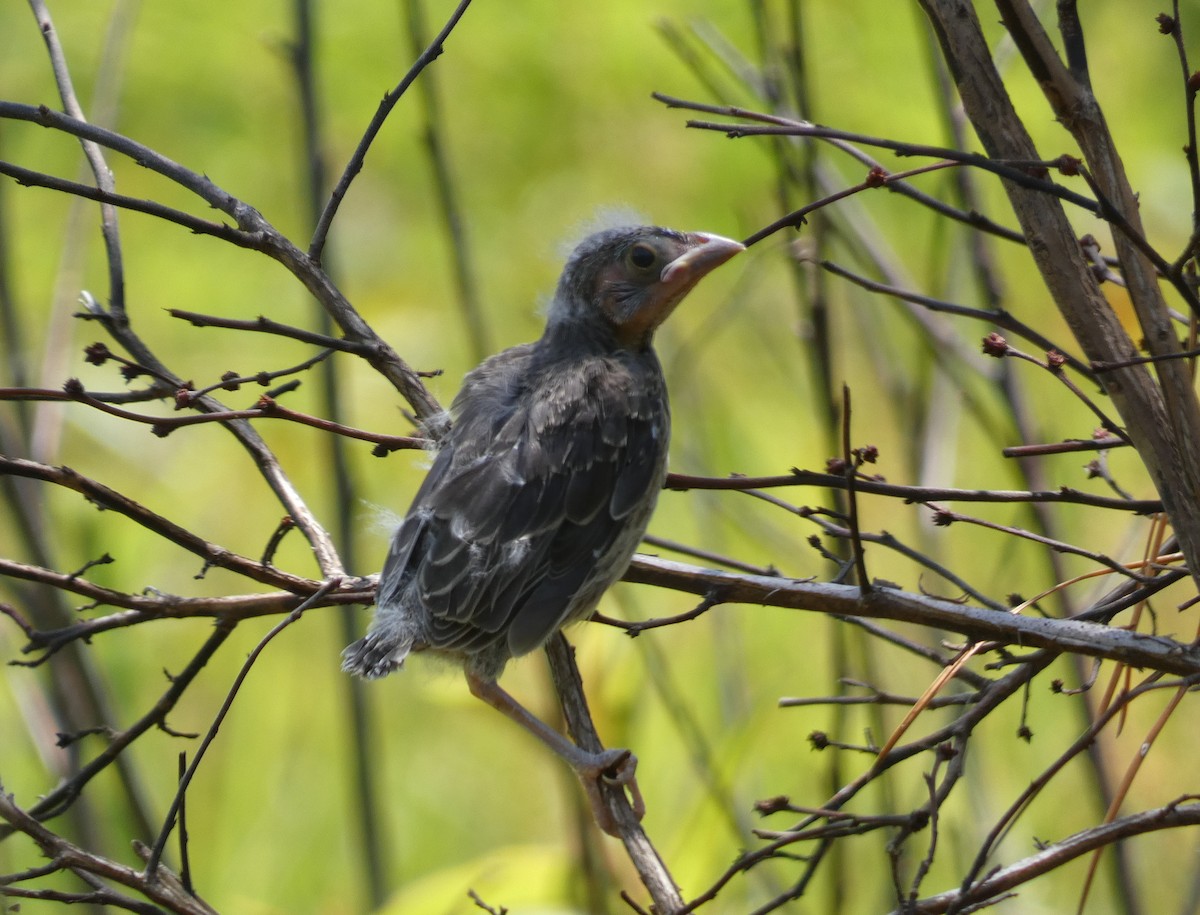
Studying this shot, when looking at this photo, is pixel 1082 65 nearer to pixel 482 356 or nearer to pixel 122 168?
pixel 482 356

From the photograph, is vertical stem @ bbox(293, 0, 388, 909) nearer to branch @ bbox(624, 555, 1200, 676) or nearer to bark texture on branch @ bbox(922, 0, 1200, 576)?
branch @ bbox(624, 555, 1200, 676)

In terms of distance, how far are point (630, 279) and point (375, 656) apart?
98 cm

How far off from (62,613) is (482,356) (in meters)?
1.00

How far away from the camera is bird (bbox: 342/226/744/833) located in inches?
91.5

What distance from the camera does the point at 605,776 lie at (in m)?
2.22

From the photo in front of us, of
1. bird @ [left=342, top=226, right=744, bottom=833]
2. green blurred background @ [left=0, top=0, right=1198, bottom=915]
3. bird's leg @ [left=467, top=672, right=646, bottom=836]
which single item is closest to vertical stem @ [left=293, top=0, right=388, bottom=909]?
green blurred background @ [left=0, top=0, right=1198, bottom=915]

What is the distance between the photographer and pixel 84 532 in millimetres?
3359

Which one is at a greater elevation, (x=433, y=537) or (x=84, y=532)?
(x=84, y=532)

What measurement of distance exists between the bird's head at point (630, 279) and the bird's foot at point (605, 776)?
952mm

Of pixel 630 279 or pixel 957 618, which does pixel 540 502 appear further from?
pixel 957 618

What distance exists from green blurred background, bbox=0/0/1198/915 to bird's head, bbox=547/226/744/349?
0.21m

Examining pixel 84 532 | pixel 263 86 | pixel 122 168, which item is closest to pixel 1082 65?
pixel 84 532

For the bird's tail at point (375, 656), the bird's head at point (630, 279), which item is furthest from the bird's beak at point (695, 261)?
the bird's tail at point (375, 656)

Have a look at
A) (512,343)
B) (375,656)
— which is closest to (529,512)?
(375,656)
